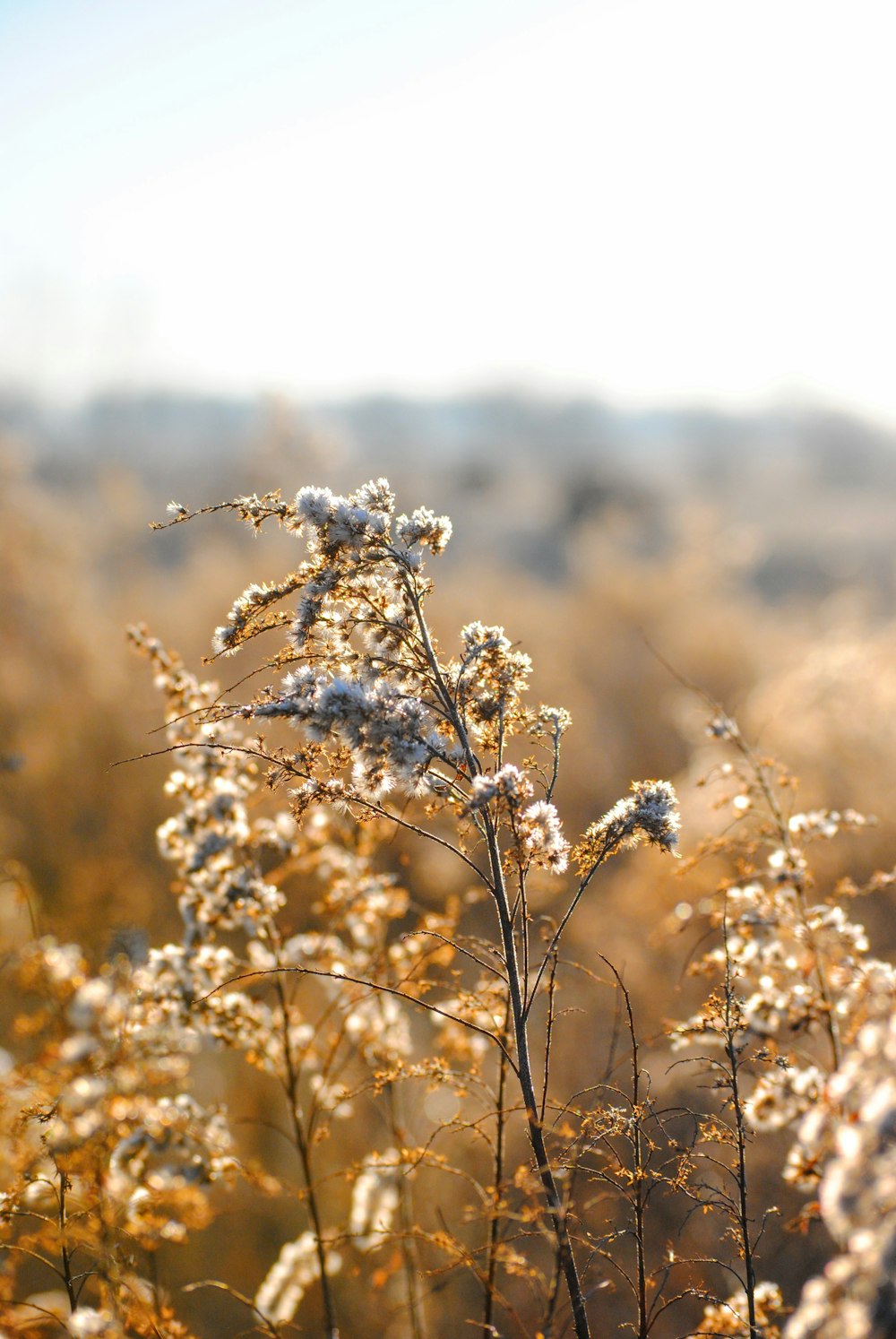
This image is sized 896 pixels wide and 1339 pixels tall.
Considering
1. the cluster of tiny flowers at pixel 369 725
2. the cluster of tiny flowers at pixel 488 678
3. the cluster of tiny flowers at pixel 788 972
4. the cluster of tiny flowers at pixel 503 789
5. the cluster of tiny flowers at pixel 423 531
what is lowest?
the cluster of tiny flowers at pixel 788 972

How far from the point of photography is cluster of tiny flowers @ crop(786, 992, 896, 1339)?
1.25m

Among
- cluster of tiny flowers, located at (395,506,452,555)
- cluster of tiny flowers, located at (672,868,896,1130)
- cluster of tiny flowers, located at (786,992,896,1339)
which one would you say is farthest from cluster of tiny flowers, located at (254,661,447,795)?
cluster of tiny flowers, located at (786,992,896,1339)

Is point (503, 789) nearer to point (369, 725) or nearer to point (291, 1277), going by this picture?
point (369, 725)

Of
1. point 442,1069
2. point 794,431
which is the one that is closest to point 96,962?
point 442,1069

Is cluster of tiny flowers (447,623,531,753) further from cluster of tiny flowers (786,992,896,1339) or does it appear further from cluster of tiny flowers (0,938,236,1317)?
cluster of tiny flowers (0,938,236,1317)

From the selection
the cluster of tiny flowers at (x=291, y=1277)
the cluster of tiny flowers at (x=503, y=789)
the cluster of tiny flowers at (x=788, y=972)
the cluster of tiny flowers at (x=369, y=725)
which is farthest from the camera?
the cluster of tiny flowers at (x=291, y=1277)

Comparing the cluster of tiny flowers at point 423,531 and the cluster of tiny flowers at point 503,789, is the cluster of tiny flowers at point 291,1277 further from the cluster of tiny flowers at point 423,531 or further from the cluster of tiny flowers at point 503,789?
the cluster of tiny flowers at point 423,531

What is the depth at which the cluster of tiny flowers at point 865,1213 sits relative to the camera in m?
1.25

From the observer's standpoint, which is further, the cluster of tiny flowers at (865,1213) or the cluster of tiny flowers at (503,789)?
the cluster of tiny flowers at (503,789)

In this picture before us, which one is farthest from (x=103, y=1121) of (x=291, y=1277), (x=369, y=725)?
(x=291, y=1277)

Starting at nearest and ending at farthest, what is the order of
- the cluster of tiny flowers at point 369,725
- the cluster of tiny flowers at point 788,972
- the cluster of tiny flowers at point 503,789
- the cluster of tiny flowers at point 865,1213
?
the cluster of tiny flowers at point 865,1213
the cluster of tiny flowers at point 503,789
the cluster of tiny flowers at point 369,725
the cluster of tiny flowers at point 788,972

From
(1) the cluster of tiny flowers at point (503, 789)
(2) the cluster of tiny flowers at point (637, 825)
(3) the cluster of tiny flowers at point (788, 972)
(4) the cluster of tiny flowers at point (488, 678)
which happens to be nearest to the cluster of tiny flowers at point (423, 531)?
(4) the cluster of tiny flowers at point (488, 678)

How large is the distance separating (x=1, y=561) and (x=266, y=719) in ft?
46.4

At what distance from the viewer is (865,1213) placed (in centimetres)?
130
